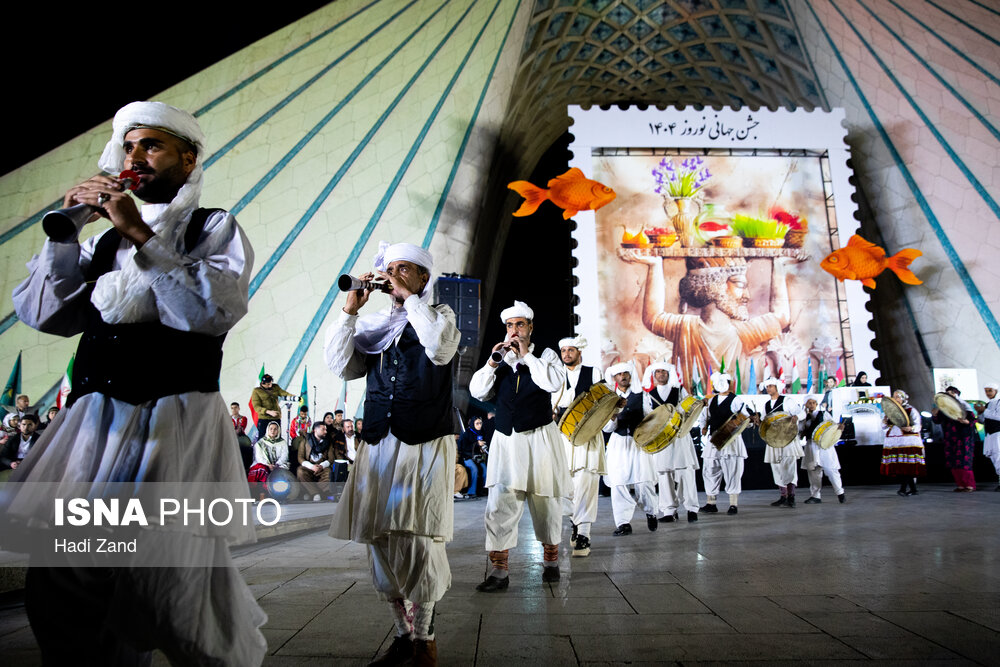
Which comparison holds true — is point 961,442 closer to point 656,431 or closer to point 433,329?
point 656,431

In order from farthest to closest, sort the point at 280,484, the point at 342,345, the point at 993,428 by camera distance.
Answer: the point at 993,428, the point at 280,484, the point at 342,345

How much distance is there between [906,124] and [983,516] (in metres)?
10.1

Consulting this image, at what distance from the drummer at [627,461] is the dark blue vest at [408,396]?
10.2 ft

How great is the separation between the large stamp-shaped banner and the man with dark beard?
0.02 m

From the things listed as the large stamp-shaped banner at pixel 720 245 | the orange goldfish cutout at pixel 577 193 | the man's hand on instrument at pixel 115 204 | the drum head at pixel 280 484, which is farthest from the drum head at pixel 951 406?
the man's hand on instrument at pixel 115 204

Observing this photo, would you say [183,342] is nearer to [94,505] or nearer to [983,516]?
[94,505]

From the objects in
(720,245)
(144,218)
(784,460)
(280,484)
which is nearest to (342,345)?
(144,218)

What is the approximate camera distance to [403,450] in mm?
2143

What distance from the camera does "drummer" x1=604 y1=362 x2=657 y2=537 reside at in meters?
5.14

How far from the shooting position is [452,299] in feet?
36.4

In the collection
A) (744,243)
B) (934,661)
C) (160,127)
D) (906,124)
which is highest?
(906,124)

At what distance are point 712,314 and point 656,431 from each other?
6.75 meters

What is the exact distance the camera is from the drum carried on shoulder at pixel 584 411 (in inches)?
175

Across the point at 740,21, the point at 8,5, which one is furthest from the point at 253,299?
the point at 740,21
